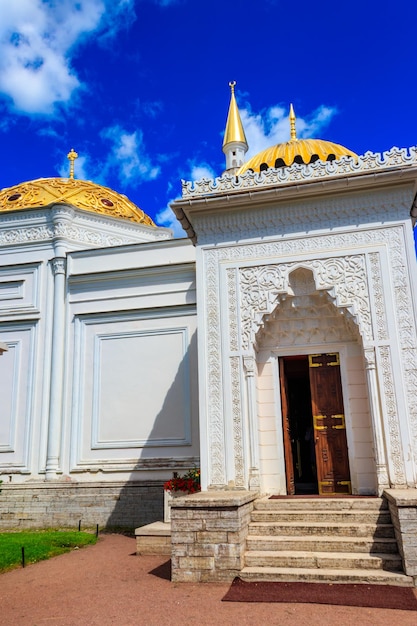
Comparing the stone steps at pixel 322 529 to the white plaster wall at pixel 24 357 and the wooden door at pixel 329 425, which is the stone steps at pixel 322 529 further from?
the white plaster wall at pixel 24 357

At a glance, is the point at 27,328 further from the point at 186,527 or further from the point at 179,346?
the point at 186,527

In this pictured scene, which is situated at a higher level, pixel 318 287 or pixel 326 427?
pixel 318 287

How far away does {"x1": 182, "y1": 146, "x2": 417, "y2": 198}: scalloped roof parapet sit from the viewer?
23.4 feet

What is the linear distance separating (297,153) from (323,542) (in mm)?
8787

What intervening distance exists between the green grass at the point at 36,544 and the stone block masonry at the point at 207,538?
7.60ft

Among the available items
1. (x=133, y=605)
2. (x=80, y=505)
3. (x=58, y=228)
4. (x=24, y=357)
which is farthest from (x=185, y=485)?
(x=58, y=228)

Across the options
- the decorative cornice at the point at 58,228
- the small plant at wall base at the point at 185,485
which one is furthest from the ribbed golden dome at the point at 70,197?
the small plant at wall base at the point at 185,485

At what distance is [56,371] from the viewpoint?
1034cm

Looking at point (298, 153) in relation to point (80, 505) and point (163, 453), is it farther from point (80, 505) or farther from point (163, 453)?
point (80, 505)

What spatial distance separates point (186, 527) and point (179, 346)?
4757 mm

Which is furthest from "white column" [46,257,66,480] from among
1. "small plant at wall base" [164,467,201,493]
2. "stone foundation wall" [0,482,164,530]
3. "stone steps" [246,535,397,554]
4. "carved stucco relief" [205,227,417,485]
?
"stone steps" [246,535,397,554]

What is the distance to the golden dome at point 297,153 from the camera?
1187 cm

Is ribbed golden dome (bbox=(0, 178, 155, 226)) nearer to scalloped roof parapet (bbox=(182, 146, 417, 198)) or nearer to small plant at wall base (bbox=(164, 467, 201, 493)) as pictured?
scalloped roof parapet (bbox=(182, 146, 417, 198))

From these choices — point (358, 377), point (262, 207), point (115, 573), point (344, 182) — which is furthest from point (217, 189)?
point (115, 573)
